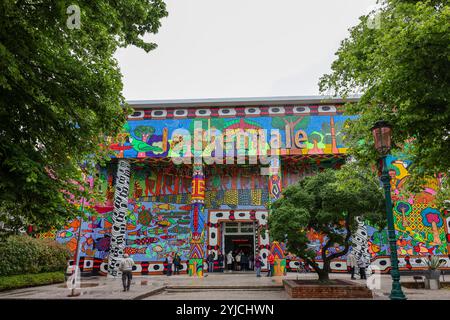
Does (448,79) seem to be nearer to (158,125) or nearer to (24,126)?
(24,126)

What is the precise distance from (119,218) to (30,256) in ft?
22.5

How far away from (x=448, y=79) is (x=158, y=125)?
18.4 meters

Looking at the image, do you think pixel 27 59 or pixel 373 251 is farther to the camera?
pixel 373 251

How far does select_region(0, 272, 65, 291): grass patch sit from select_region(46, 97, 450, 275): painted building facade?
16.0ft

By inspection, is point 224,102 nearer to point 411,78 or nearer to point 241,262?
point 241,262

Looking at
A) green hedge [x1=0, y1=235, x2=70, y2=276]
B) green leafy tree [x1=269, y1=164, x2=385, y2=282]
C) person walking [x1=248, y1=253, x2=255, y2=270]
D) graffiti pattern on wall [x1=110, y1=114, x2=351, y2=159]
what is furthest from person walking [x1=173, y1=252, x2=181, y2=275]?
green leafy tree [x1=269, y1=164, x2=385, y2=282]

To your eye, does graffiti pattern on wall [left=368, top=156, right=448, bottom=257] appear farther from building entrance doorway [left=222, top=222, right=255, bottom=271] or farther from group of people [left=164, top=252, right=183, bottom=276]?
group of people [left=164, top=252, right=183, bottom=276]

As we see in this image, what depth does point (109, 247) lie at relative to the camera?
866 inches

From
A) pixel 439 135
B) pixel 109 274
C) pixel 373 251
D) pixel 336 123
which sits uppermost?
pixel 336 123

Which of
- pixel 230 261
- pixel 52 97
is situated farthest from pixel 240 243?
pixel 52 97

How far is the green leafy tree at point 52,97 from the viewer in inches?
227

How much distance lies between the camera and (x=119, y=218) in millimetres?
21531

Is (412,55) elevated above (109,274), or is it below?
above

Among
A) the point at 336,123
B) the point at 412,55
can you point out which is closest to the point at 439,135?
the point at 412,55
